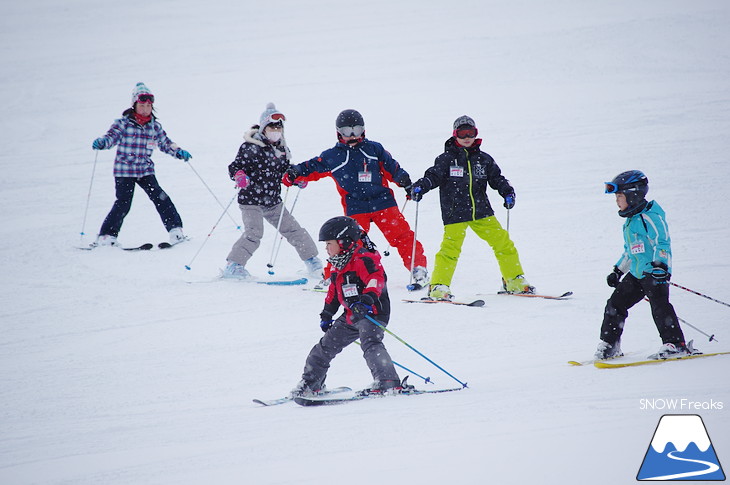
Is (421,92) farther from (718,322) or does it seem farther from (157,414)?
(157,414)

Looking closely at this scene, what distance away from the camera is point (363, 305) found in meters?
4.70

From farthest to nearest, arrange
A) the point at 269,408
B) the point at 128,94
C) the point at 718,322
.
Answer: the point at 128,94, the point at 718,322, the point at 269,408

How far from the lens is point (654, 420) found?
3.79 meters

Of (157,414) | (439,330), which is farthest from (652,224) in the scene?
(157,414)

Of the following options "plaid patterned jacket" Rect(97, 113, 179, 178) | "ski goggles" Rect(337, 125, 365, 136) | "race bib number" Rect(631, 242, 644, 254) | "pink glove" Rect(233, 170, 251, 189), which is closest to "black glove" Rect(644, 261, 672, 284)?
"race bib number" Rect(631, 242, 644, 254)

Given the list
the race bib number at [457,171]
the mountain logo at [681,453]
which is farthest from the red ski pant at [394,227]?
the mountain logo at [681,453]

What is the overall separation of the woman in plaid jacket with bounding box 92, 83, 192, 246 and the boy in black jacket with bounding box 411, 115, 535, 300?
373cm

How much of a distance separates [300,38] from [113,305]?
15.7m

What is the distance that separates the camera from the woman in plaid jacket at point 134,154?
360 inches

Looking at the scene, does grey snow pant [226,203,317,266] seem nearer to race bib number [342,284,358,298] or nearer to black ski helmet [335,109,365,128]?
black ski helmet [335,109,365,128]

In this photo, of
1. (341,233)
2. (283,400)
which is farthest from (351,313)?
(283,400)

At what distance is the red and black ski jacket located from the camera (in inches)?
191

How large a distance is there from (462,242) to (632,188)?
2.26 m

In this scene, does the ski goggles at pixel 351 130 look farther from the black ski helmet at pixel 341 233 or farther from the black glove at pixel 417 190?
the black ski helmet at pixel 341 233
